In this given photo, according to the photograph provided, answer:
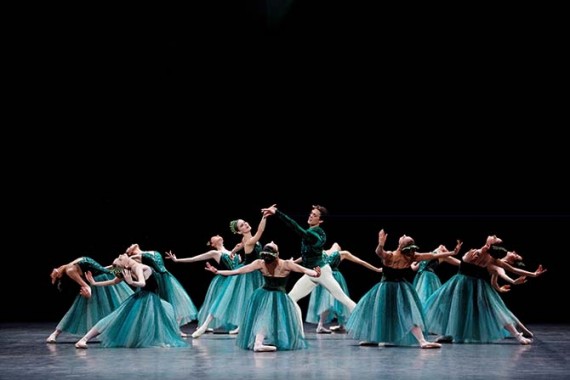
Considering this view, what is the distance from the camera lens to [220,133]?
11.9m

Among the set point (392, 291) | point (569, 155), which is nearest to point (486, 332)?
point (392, 291)

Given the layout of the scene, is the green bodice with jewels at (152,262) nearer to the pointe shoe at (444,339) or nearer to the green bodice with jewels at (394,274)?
the green bodice with jewels at (394,274)

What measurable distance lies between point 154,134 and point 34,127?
1560 mm

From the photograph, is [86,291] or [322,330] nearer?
[86,291]

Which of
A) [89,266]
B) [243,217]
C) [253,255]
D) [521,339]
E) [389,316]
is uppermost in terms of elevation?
[243,217]

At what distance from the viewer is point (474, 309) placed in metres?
7.83

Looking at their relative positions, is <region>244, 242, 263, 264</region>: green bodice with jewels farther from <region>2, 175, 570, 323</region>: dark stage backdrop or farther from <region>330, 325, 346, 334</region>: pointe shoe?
<region>2, 175, 570, 323</region>: dark stage backdrop

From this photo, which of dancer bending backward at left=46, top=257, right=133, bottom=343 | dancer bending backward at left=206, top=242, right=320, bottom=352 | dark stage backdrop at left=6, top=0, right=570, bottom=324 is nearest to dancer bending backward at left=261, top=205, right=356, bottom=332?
dancer bending backward at left=206, top=242, right=320, bottom=352

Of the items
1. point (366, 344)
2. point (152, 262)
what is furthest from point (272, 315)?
point (152, 262)

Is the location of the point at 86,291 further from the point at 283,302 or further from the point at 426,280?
the point at 426,280

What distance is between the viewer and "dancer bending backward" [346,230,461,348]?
7305mm

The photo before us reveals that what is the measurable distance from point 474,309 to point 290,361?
86.2 inches

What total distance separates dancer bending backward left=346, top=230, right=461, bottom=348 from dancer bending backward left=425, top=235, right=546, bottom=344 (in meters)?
0.48

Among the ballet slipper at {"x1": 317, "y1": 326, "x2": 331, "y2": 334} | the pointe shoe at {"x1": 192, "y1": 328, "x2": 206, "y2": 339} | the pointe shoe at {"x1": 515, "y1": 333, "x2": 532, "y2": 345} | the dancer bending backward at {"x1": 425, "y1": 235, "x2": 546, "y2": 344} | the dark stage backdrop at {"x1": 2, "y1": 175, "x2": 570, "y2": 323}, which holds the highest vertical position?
the dark stage backdrop at {"x1": 2, "y1": 175, "x2": 570, "y2": 323}
